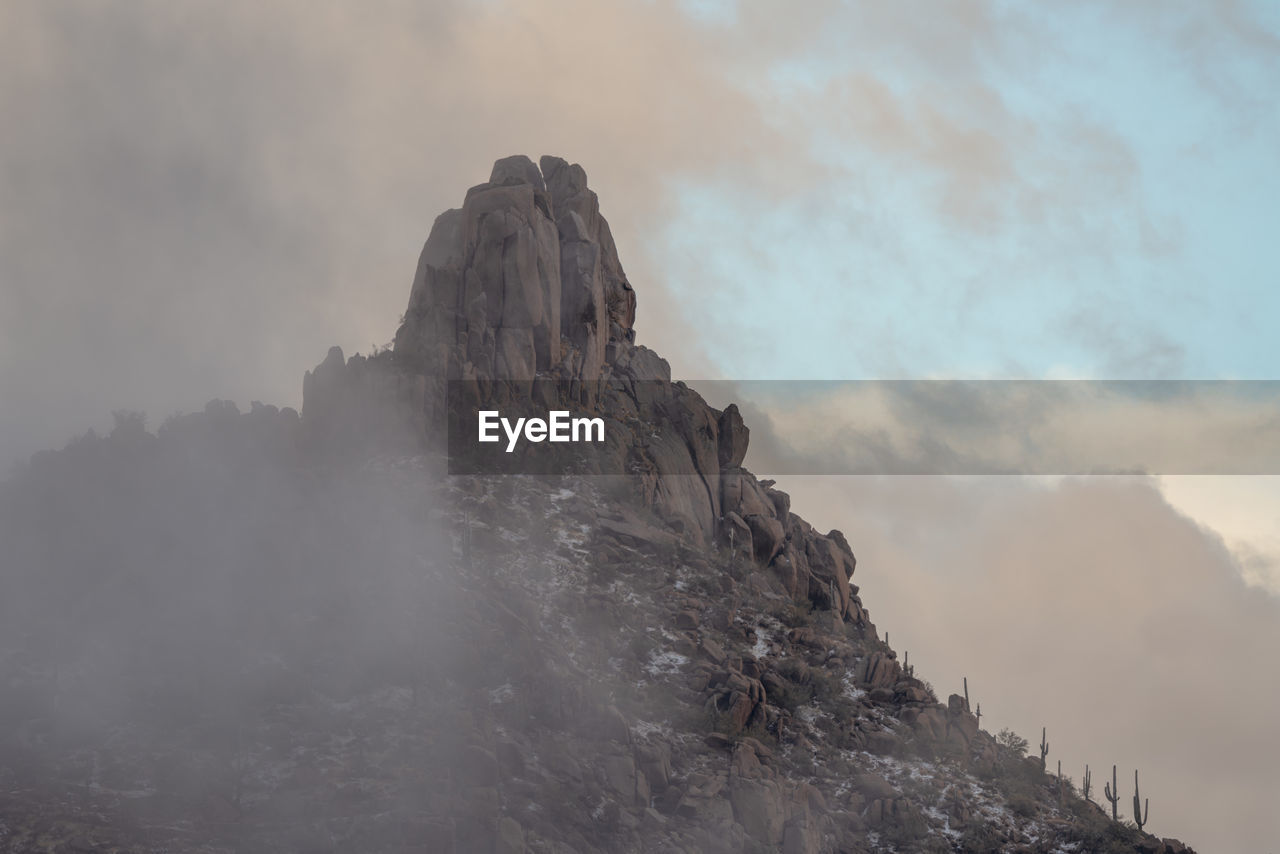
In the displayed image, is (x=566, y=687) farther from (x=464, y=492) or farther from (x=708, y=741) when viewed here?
(x=464, y=492)

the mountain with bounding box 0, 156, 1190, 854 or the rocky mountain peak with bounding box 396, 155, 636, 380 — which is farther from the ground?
the rocky mountain peak with bounding box 396, 155, 636, 380

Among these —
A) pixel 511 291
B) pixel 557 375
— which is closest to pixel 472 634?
pixel 557 375

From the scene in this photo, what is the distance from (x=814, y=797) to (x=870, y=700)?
48.2 feet

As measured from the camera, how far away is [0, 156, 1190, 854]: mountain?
86562 millimetres

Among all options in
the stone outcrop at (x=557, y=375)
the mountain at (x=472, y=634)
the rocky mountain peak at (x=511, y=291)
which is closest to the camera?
the mountain at (x=472, y=634)

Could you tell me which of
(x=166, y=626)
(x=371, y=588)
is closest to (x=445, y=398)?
(x=371, y=588)

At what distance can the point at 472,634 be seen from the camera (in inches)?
3853

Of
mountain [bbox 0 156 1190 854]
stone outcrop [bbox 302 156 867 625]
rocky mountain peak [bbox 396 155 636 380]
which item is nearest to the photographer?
mountain [bbox 0 156 1190 854]

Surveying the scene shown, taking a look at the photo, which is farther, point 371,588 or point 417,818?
point 371,588

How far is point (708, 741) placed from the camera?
96.1m

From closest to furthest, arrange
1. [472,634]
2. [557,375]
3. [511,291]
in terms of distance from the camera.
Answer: [472,634]
[511,291]
[557,375]

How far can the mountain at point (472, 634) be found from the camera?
8656 centimetres

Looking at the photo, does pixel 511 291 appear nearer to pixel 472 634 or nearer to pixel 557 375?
pixel 557 375

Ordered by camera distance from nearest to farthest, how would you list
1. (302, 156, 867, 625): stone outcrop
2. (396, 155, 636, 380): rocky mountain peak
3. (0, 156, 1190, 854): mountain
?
(0, 156, 1190, 854): mountain < (302, 156, 867, 625): stone outcrop < (396, 155, 636, 380): rocky mountain peak
